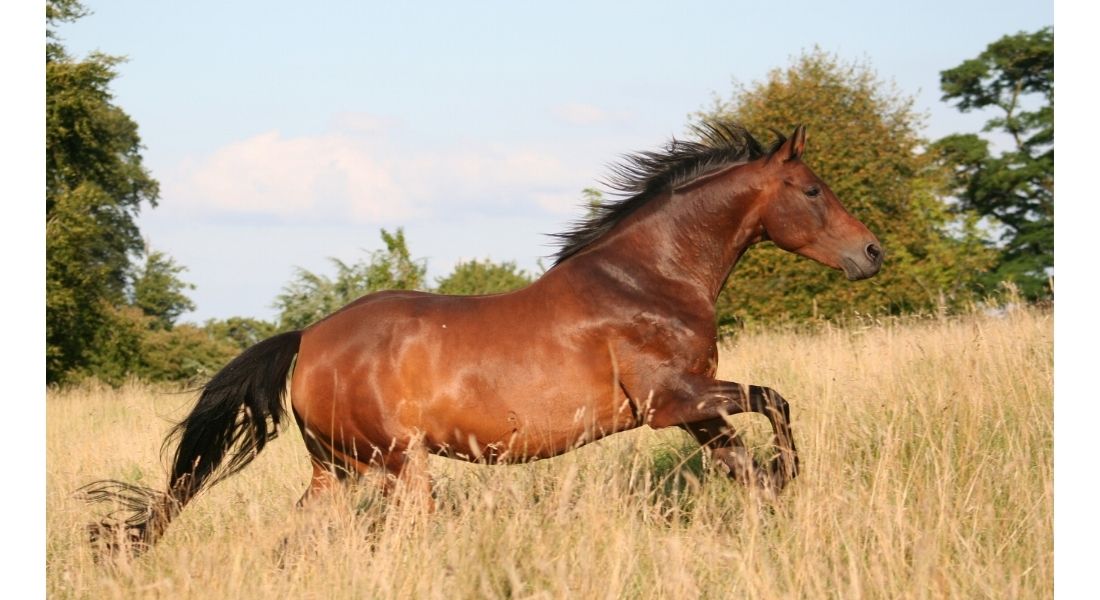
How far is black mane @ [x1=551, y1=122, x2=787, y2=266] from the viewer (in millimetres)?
5961

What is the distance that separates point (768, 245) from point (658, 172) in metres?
11.9

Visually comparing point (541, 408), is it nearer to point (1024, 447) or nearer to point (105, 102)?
point (1024, 447)

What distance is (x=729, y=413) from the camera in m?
5.29

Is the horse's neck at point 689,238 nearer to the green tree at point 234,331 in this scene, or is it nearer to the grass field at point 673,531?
the grass field at point 673,531

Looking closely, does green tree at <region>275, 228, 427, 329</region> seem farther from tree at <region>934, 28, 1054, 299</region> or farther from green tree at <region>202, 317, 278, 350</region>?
tree at <region>934, 28, 1054, 299</region>

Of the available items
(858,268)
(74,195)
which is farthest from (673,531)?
(74,195)

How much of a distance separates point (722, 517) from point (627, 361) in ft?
3.28

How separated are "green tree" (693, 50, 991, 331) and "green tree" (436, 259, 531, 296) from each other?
1876cm

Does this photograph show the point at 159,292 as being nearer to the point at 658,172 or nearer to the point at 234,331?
the point at 234,331

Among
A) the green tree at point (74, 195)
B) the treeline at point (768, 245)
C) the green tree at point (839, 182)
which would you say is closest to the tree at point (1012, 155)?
the treeline at point (768, 245)

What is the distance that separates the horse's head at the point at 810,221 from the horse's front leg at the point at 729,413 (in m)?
0.92

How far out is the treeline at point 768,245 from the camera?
59.5 ft

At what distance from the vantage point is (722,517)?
5590 millimetres

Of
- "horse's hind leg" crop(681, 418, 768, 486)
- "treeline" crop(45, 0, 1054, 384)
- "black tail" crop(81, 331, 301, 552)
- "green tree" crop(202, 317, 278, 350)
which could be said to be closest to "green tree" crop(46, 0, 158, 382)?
"treeline" crop(45, 0, 1054, 384)
